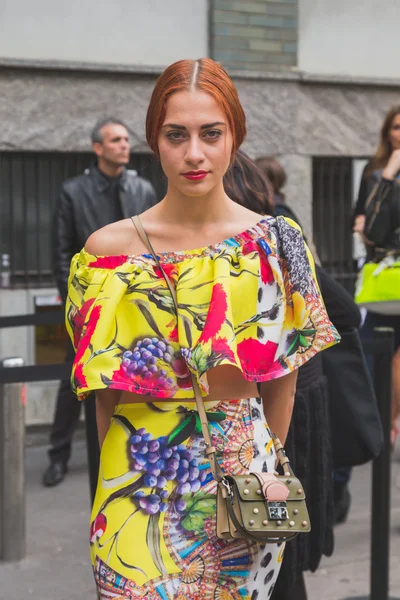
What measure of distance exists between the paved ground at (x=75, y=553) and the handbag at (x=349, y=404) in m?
0.89

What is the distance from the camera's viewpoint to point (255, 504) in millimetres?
2422

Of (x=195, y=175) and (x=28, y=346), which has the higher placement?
(x=195, y=175)

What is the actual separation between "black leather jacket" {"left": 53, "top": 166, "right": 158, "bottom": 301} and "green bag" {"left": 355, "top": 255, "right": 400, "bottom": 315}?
60.3 inches

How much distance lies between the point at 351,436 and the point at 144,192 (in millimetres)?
3153

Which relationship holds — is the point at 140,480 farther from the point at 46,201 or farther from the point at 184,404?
the point at 46,201

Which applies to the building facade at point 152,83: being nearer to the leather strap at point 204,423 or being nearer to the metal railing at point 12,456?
the metal railing at point 12,456

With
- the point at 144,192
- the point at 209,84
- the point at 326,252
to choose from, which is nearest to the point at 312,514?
the point at 209,84

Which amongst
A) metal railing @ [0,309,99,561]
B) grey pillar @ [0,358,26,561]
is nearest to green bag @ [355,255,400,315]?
metal railing @ [0,309,99,561]

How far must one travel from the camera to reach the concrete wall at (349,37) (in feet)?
30.1

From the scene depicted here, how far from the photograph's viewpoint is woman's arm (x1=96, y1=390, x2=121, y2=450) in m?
2.65

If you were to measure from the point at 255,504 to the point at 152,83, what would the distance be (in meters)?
6.24

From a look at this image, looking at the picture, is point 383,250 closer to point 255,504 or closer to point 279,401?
point 279,401

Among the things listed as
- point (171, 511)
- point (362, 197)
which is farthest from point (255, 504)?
point (362, 197)

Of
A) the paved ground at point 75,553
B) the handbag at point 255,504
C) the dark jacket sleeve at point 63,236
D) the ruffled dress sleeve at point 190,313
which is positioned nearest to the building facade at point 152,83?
the dark jacket sleeve at point 63,236
